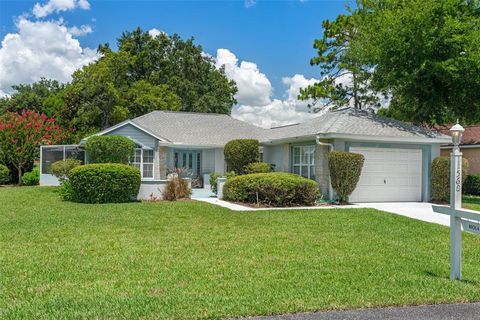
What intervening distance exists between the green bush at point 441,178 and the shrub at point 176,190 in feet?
32.9

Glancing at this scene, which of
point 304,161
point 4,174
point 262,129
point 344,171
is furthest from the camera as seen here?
point 262,129

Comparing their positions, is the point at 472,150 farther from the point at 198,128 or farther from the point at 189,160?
the point at 189,160

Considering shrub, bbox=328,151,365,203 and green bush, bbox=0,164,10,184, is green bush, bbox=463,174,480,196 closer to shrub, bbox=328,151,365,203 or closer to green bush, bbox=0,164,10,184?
shrub, bbox=328,151,365,203

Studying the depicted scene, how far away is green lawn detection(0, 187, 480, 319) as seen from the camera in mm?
5238

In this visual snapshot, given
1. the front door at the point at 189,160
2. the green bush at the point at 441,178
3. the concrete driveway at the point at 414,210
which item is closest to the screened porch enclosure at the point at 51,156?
the front door at the point at 189,160

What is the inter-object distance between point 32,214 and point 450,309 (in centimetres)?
1163

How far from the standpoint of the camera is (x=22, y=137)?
88.1ft

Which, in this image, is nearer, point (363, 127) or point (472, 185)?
point (363, 127)

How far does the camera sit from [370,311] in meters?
5.08

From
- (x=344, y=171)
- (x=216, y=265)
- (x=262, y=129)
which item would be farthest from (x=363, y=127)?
(x=216, y=265)

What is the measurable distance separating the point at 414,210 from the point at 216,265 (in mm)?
10304

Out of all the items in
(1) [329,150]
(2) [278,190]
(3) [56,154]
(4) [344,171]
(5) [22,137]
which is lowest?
(2) [278,190]

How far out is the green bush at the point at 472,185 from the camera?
24062 millimetres

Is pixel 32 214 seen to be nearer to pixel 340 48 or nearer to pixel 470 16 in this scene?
pixel 470 16
